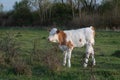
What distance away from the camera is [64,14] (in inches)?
2534

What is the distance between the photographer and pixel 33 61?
1573 cm

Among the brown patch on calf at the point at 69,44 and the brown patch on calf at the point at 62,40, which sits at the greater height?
the brown patch on calf at the point at 62,40

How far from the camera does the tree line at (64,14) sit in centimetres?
5366

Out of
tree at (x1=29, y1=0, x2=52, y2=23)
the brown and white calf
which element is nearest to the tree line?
tree at (x1=29, y1=0, x2=52, y2=23)

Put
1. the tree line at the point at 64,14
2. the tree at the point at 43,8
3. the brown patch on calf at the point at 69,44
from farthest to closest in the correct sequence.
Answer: the tree at the point at 43,8 < the tree line at the point at 64,14 < the brown patch on calf at the point at 69,44

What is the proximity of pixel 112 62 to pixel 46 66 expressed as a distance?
3585mm

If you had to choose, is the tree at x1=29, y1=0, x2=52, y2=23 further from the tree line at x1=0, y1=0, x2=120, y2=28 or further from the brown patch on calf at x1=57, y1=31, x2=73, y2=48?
the brown patch on calf at x1=57, y1=31, x2=73, y2=48

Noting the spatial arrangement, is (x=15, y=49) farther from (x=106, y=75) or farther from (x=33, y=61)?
(x=106, y=75)

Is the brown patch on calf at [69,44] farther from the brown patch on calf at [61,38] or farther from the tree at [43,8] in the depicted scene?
the tree at [43,8]

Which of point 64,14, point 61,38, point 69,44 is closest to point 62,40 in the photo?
point 61,38

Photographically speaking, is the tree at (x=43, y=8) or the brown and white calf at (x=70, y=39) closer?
the brown and white calf at (x=70, y=39)

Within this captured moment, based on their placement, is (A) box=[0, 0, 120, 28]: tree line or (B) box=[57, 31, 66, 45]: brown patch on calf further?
(A) box=[0, 0, 120, 28]: tree line

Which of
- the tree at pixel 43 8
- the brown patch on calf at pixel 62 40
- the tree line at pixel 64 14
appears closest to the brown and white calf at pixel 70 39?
the brown patch on calf at pixel 62 40

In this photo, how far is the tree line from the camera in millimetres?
53656
